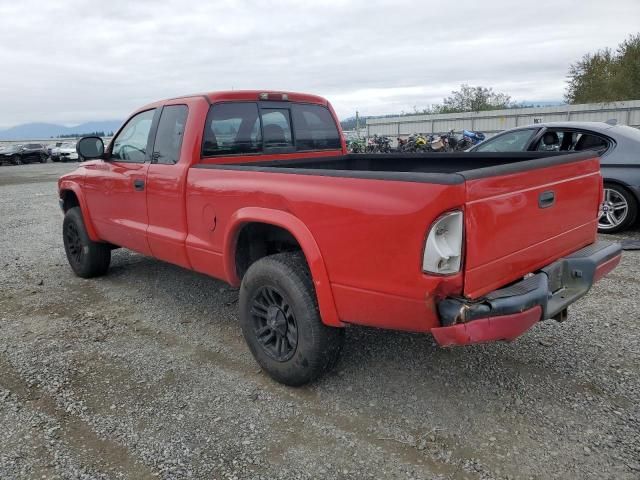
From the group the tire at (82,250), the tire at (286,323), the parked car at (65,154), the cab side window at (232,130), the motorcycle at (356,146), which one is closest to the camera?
the tire at (286,323)

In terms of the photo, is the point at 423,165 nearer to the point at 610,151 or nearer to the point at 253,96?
the point at 253,96

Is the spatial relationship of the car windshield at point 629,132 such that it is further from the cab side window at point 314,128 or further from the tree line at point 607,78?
the tree line at point 607,78

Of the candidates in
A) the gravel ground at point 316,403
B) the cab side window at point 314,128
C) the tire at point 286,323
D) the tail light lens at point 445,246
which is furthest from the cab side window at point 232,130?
the tail light lens at point 445,246

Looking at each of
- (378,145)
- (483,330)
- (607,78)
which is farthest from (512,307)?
(607,78)

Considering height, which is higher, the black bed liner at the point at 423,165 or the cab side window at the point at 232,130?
the cab side window at the point at 232,130

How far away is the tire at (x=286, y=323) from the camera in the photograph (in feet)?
10.1

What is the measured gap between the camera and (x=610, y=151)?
6812mm

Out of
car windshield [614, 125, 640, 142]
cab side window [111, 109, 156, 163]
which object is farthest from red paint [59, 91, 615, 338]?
car windshield [614, 125, 640, 142]

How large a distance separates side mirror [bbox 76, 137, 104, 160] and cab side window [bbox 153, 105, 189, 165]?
0.96 m

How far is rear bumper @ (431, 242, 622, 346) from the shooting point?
8.09 feet

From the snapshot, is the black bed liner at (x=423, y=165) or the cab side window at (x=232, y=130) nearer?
the black bed liner at (x=423, y=165)

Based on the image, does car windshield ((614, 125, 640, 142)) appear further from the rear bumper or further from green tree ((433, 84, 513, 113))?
green tree ((433, 84, 513, 113))

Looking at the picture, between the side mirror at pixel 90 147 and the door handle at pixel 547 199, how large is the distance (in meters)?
4.03

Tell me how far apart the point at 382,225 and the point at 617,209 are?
18.2 ft
